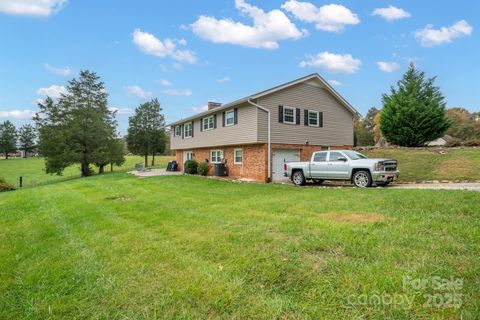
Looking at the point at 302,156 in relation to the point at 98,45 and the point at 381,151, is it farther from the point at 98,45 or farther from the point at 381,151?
the point at 98,45

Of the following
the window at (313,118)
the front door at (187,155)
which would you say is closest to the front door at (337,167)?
the window at (313,118)

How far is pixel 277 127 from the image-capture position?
17016 millimetres

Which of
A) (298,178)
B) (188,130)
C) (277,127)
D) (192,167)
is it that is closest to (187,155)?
(188,130)

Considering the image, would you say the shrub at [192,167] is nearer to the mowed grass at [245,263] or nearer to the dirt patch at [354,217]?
the mowed grass at [245,263]

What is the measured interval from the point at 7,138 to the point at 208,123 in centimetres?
7475

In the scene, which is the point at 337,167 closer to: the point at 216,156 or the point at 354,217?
the point at 354,217

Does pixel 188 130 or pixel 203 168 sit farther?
pixel 188 130

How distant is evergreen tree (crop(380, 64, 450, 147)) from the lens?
83.4 feet

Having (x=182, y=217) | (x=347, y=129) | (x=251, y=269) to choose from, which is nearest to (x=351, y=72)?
(x=347, y=129)

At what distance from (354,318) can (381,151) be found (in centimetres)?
2229

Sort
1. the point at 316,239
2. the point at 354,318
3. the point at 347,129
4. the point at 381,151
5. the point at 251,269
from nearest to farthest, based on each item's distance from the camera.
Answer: the point at 354,318, the point at 251,269, the point at 316,239, the point at 347,129, the point at 381,151

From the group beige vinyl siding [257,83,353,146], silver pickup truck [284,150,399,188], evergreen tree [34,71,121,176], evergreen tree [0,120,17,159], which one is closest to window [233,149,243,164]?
beige vinyl siding [257,83,353,146]

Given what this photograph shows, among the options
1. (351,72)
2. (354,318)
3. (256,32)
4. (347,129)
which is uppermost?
(256,32)

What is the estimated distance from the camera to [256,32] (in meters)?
18.5
